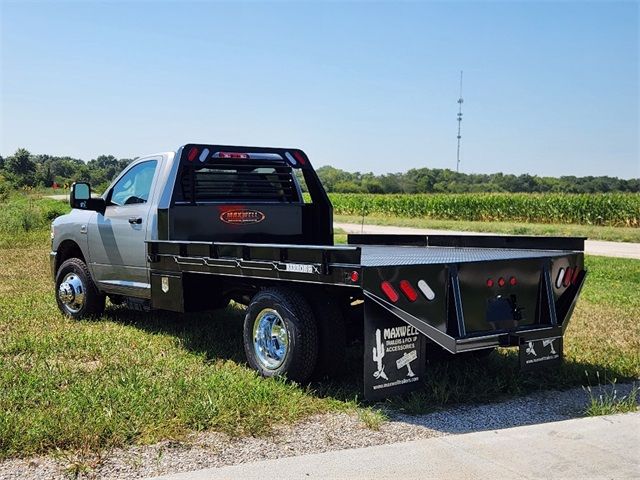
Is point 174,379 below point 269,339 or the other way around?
below

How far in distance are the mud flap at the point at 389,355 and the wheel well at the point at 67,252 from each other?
16.6 feet

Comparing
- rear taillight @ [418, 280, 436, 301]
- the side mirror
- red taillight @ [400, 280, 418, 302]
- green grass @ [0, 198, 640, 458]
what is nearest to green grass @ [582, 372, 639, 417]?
green grass @ [0, 198, 640, 458]

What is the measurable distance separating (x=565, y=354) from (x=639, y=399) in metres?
1.36

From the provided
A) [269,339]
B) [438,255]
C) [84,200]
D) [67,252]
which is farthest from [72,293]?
[438,255]

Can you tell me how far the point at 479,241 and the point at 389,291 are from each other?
9.02 ft

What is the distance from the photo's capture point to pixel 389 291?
5.08m

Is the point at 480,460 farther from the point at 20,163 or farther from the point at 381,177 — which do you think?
the point at 381,177

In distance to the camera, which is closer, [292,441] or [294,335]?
[292,441]

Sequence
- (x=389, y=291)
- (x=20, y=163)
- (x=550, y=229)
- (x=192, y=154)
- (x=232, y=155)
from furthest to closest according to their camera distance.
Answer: (x=20, y=163) → (x=550, y=229) → (x=232, y=155) → (x=192, y=154) → (x=389, y=291)

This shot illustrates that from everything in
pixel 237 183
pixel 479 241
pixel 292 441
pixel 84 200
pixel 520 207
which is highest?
pixel 237 183

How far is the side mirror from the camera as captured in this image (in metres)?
8.38

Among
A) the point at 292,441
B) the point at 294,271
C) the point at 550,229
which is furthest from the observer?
the point at 550,229

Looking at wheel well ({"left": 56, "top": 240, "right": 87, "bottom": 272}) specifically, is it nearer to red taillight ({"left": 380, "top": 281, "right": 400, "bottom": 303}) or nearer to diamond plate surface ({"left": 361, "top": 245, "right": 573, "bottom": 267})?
diamond plate surface ({"left": 361, "top": 245, "right": 573, "bottom": 267})

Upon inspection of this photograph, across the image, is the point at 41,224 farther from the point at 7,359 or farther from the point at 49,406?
the point at 49,406
